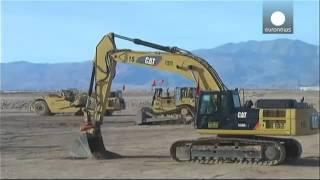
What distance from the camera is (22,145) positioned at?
2736cm

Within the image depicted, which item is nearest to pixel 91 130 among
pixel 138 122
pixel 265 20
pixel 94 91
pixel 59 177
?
pixel 94 91

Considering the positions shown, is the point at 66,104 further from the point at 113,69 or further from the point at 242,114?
the point at 242,114

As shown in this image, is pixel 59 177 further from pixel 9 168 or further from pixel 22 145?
pixel 22 145

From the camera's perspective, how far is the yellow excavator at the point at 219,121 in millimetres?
19547

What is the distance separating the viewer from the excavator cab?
19812 mm

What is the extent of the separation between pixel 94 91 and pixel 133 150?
3.55 meters

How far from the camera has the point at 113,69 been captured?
886 inches

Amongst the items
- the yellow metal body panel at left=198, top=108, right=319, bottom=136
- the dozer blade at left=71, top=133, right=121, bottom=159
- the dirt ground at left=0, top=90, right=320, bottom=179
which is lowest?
the dirt ground at left=0, top=90, right=320, bottom=179

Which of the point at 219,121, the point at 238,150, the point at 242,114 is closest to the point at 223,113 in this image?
the point at 219,121

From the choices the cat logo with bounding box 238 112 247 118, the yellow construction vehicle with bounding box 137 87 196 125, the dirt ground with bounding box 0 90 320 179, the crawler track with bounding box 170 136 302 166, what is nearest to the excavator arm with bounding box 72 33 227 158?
the dirt ground with bounding box 0 90 320 179

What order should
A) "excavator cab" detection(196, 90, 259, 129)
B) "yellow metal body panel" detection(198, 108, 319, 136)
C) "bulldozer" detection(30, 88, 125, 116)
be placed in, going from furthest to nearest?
"bulldozer" detection(30, 88, 125, 116)
"excavator cab" detection(196, 90, 259, 129)
"yellow metal body panel" detection(198, 108, 319, 136)

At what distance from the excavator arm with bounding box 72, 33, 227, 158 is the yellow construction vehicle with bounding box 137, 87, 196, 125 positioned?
59.4 feet

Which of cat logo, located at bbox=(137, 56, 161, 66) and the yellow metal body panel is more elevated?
cat logo, located at bbox=(137, 56, 161, 66)

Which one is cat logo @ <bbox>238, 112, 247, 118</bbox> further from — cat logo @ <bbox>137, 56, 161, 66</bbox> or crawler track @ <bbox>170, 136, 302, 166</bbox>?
cat logo @ <bbox>137, 56, 161, 66</bbox>
